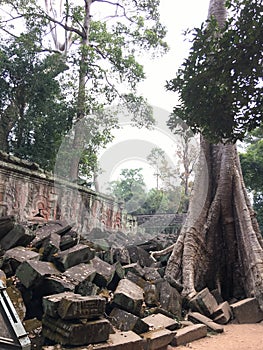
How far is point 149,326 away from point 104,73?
11.7 metres

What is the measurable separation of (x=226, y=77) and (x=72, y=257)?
2.84 meters

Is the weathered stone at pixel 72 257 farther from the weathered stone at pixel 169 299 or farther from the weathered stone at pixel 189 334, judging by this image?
the weathered stone at pixel 189 334

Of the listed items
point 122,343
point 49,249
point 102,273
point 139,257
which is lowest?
point 122,343

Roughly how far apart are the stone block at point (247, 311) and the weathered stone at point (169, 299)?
0.86 m

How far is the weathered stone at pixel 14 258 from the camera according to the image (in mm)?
3363

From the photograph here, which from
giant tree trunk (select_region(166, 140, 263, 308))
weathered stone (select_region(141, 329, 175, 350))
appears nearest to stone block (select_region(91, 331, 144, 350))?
weathered stone (select_region(141, 329, 175, 350))

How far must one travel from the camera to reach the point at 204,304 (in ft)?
14.1

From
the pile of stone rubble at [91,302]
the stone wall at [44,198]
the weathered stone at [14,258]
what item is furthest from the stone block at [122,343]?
the stone wall at [44,198]

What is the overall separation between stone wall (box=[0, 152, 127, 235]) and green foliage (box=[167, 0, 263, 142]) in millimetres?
4201

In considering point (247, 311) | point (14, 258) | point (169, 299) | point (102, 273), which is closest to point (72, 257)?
point (102, 273)

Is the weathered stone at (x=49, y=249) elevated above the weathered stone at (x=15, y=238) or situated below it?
below

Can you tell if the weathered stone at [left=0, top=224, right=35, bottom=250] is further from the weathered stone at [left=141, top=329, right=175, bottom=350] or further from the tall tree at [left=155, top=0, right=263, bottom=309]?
the tall tree at [left=155, top=0, right=263, bottom=309]

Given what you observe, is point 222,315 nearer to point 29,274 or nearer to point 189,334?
point 189,334

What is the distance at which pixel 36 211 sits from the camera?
766 cm
